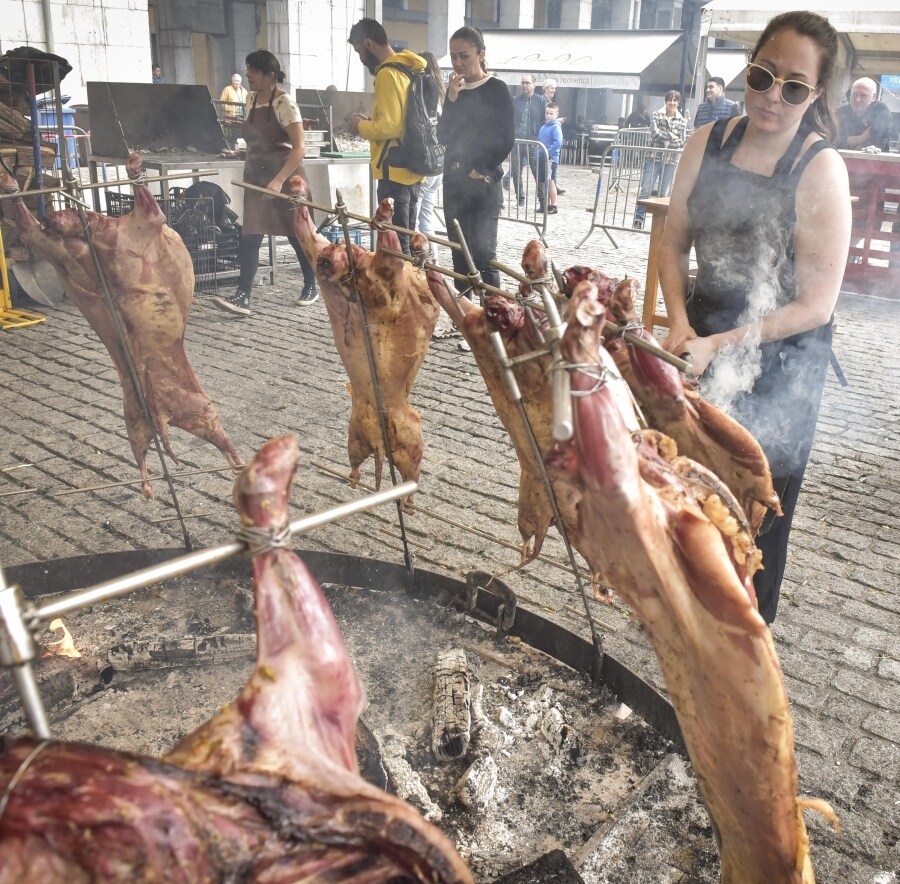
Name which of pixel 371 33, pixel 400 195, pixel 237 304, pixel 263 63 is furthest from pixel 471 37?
pixel 237 304

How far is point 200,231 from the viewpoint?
9.33 meters

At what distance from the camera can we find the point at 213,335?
7980mm

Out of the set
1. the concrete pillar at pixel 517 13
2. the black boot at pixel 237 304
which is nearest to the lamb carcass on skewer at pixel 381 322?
the black boot at pixel 237 304

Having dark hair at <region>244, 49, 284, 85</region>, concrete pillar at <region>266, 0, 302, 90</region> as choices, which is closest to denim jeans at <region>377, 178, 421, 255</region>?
dark hair at <region>244, 49, 284, 85</region>

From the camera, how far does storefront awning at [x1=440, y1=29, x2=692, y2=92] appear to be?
25.1 metres

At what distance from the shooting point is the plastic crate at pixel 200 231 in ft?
29.8

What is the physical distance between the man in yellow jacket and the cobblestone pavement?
4.83ft

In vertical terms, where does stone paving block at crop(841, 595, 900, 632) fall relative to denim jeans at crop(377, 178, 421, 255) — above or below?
below

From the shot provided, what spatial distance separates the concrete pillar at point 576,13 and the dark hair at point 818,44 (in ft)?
108

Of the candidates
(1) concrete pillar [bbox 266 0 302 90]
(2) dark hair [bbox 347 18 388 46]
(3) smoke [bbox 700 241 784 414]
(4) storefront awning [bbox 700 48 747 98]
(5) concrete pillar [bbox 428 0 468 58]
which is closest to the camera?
(3) smoke [bbox 700 241 784 414]

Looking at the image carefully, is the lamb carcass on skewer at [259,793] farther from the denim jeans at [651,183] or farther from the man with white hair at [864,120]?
the denim jeans at [651,183]

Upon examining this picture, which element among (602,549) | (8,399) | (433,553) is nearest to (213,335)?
(8,399)

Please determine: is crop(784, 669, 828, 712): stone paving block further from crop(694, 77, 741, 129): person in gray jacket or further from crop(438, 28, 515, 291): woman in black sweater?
crop(694, 77, 741, 129): person in gray jacket

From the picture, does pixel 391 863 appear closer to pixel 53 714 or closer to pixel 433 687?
pixel 433 687
